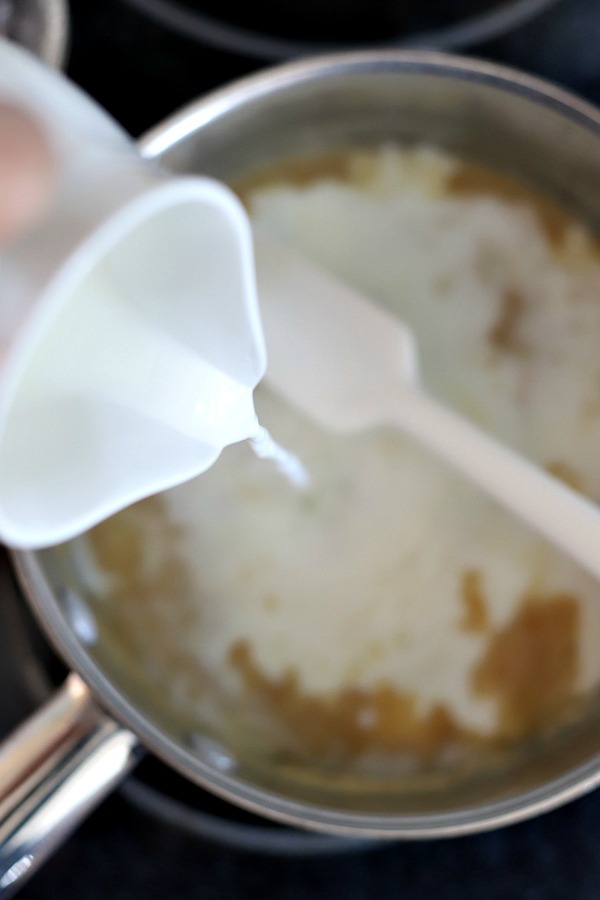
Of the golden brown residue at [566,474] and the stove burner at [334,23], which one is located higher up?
the stove burner at [334,23]

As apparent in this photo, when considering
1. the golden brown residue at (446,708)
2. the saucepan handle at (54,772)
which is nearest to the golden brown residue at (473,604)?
the golden brown residue at (446,708)

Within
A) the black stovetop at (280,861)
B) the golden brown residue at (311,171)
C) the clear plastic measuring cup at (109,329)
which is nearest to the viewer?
the clear plastic measuring cup at (109,329)

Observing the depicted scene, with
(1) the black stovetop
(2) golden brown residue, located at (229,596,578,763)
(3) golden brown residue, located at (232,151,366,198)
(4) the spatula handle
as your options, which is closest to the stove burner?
(3) golden brown residue, located at (232,151,366,198)

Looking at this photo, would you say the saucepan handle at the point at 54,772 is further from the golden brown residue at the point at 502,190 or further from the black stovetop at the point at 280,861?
the golden brown residue at the point at 502,190

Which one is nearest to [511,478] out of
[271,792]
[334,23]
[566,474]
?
[566,474]

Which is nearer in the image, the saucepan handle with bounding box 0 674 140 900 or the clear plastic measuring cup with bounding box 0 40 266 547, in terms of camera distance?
the clear plastic measuring cup with bounding box 0 40 266 547

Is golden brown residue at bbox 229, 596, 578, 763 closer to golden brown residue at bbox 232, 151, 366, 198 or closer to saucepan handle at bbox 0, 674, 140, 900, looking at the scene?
saucepan handle at bbox 0, 674, 140, 900

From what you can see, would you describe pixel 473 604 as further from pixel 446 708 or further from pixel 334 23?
pixel 334 23
